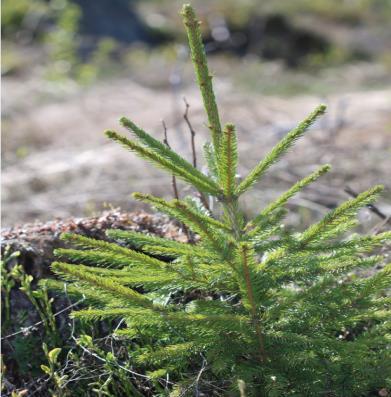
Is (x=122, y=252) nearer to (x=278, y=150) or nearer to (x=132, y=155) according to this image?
(x=278, y=150)

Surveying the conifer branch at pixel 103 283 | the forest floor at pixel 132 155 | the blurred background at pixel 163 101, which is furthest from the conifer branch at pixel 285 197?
the forest floor at pixel 132 155

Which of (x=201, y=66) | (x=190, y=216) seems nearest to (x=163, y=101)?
(x=201, y=66)

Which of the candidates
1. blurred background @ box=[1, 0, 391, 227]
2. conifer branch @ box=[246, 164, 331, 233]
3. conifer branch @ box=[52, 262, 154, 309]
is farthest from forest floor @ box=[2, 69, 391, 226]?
conifer branch @ box=[52, 262, 154, 309]

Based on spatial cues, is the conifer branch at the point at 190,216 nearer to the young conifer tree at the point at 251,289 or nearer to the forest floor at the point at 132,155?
the young conifer tree at the point at 251,289

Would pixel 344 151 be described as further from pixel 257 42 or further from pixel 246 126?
pixel 257 42

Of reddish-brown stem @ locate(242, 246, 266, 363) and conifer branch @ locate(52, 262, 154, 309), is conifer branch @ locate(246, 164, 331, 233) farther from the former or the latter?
conifer branch @ locate(52, 262, 154, 309)
